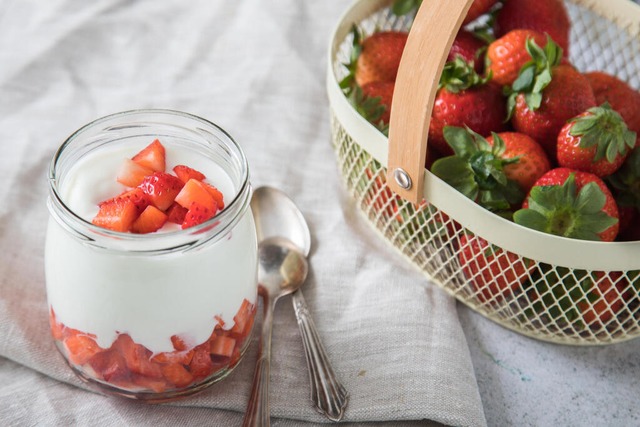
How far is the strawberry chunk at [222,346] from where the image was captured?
768 millimetres

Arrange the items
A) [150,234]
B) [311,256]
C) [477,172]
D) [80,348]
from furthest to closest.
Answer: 1. [311,256]
2. [477,172]
3. [80,348]
4. [150,234]

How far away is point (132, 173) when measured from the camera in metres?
0.75

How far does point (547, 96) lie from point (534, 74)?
0.12 ft

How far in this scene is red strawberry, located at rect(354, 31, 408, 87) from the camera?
1.05 metres

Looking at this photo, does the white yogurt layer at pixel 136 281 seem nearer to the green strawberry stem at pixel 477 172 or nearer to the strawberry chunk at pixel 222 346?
the strawberry chunk at pixel 222 346

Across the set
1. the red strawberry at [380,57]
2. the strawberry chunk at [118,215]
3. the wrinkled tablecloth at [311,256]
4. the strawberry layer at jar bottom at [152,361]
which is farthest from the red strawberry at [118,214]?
the red strawberry at [380,57]

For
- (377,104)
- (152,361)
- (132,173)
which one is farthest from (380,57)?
(152,361)

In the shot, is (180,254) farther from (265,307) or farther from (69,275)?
(265,307)

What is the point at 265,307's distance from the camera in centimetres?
90

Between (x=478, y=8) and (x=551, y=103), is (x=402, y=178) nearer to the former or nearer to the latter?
(x=551, y=103)

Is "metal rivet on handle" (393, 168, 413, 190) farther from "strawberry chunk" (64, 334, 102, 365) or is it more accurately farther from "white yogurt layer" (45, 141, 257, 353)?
"strawberry chunk" (64, 334, 102, 365)

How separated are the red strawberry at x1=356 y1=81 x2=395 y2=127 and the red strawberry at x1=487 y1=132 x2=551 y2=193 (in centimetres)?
16

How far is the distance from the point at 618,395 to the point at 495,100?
1.29 ft

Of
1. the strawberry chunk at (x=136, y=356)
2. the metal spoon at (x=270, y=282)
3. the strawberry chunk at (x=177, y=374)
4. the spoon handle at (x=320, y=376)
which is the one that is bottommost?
the spoon handle at (x=320, y=376)
